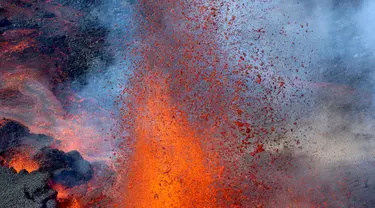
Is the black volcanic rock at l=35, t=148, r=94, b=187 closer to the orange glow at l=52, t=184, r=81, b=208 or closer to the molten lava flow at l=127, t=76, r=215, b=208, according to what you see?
the orange glow at l=52, t=184, r=81, b=208

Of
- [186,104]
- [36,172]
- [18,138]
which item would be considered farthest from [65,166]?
[186,104]

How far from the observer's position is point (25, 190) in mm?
5070

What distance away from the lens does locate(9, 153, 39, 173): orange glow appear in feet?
18.2

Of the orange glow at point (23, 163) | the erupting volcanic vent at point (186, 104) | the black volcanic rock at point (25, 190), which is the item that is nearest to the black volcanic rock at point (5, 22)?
the erupting volcanic vent at point (186, 104)

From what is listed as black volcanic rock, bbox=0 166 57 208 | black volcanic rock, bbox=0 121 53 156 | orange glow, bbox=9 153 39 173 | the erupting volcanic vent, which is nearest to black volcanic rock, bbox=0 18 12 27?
the erupting volcanic vent

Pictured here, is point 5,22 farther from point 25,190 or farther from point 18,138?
point 25,190

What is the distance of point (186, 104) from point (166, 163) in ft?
4.40

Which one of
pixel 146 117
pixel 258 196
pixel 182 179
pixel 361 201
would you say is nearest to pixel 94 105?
pixel 146 117

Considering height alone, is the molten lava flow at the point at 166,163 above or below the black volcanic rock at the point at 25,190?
above

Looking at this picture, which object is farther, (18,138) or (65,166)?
(18,138)

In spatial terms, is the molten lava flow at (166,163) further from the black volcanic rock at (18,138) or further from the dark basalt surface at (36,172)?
the black volcanic rock at (18,138)

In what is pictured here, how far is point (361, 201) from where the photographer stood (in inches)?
218

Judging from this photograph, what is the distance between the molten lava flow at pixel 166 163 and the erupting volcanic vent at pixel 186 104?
21 mm

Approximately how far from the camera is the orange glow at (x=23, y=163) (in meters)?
5.55
